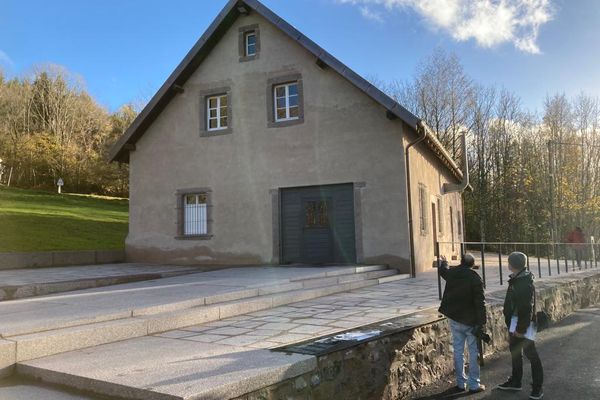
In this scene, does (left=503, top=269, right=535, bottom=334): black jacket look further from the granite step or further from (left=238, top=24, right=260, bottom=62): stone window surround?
(left=238, top=24, right=260, bottom=62): stone window surround

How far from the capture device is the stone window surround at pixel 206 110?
52.4 ft

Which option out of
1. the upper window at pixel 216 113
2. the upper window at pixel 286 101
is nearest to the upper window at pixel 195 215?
the upper window at pixel 216 113

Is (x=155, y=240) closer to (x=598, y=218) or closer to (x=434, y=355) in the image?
(x=434, y=355)

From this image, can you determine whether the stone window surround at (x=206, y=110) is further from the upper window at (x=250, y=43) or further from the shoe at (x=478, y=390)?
the shoe at (x=478, y=390)

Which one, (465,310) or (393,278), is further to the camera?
(393,278)

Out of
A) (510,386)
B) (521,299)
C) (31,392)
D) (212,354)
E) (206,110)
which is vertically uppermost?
(206,110)

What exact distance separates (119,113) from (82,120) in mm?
5226

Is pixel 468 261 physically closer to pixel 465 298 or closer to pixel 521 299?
pixel 465 298

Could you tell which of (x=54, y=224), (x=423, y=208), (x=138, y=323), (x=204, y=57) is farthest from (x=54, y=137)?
(x=138, y=323)

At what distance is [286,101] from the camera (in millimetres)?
15430

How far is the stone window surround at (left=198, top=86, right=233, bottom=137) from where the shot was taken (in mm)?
15969

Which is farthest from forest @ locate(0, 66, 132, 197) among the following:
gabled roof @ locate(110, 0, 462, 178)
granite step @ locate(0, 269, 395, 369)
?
granite step @ locate(0, 269, 395, 369)

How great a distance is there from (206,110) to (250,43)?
101 inches

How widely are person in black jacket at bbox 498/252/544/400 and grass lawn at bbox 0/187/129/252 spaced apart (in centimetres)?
1472
